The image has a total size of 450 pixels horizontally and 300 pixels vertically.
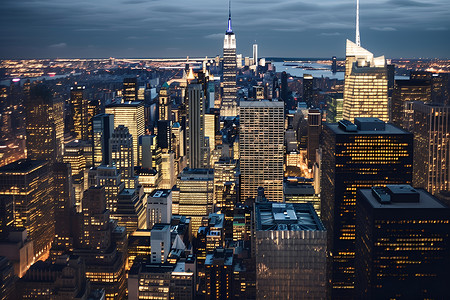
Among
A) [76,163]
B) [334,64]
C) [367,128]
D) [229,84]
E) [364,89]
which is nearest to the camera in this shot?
Result: [367,128]

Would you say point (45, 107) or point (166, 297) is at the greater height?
point (45, 107)

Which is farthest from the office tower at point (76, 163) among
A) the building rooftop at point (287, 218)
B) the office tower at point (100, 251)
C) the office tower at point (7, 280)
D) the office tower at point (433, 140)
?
the office tower at point (433, 140)

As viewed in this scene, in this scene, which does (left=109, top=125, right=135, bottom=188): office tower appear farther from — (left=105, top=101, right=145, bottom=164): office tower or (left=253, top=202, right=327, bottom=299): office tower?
(left=253, top=202, right=327, bottom=299): office tower

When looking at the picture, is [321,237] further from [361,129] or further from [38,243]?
[38,243]

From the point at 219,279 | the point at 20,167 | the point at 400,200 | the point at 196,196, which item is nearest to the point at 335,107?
the point at 196,196

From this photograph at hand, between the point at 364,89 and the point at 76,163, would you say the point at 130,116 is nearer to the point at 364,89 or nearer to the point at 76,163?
the point at 76,163

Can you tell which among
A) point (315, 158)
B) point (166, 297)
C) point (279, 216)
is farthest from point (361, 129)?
point (315, 158)

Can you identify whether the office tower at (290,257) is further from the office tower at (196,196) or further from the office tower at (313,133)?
the office tower at (313,133)
